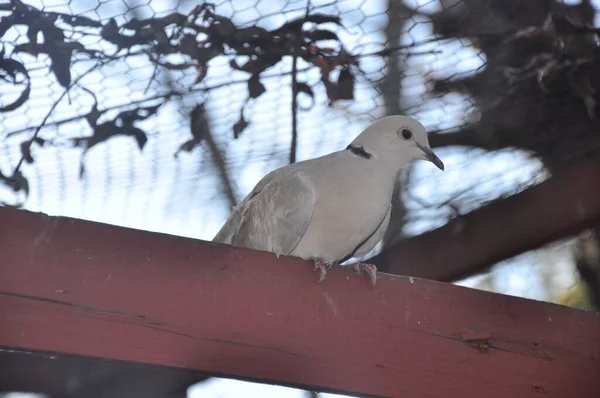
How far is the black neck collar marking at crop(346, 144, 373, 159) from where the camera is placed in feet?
6.40

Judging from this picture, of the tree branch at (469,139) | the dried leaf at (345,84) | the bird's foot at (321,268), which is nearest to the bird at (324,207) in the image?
the dried leaf at (345,84)

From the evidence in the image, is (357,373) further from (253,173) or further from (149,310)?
(253,173)

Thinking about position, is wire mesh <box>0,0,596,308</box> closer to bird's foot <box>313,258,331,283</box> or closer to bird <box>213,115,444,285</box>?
bird <box>213,115,444,285</box>

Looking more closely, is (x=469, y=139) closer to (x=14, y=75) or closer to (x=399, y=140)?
(x=399, y=140)

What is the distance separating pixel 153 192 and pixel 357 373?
129cm

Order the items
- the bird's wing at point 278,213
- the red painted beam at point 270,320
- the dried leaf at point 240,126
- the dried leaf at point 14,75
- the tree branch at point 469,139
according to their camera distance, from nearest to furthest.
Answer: the red painted beam at point 270,320
the bird's wing at point 278,213
the dried leaf at point 14,75
the dried leaf at point 240,126
the tree branch at point 469,139

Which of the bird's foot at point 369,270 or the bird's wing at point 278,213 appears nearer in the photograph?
the bird's foot at point 369,270

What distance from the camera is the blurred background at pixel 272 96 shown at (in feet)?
6.32

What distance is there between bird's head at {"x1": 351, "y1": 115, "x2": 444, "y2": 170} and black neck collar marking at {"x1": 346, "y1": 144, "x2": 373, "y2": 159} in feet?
0.04

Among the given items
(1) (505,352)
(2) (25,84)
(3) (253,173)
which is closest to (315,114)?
(3) (253,173)

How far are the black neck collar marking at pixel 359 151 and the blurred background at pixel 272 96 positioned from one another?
189 mm

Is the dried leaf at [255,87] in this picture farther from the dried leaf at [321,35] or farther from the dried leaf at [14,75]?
the dried leaf at [14,75]

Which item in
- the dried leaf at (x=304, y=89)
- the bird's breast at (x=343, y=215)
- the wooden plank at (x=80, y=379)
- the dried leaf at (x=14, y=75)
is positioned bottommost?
the wooden plank at (x=80, y=379)

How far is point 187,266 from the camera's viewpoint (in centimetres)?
134
